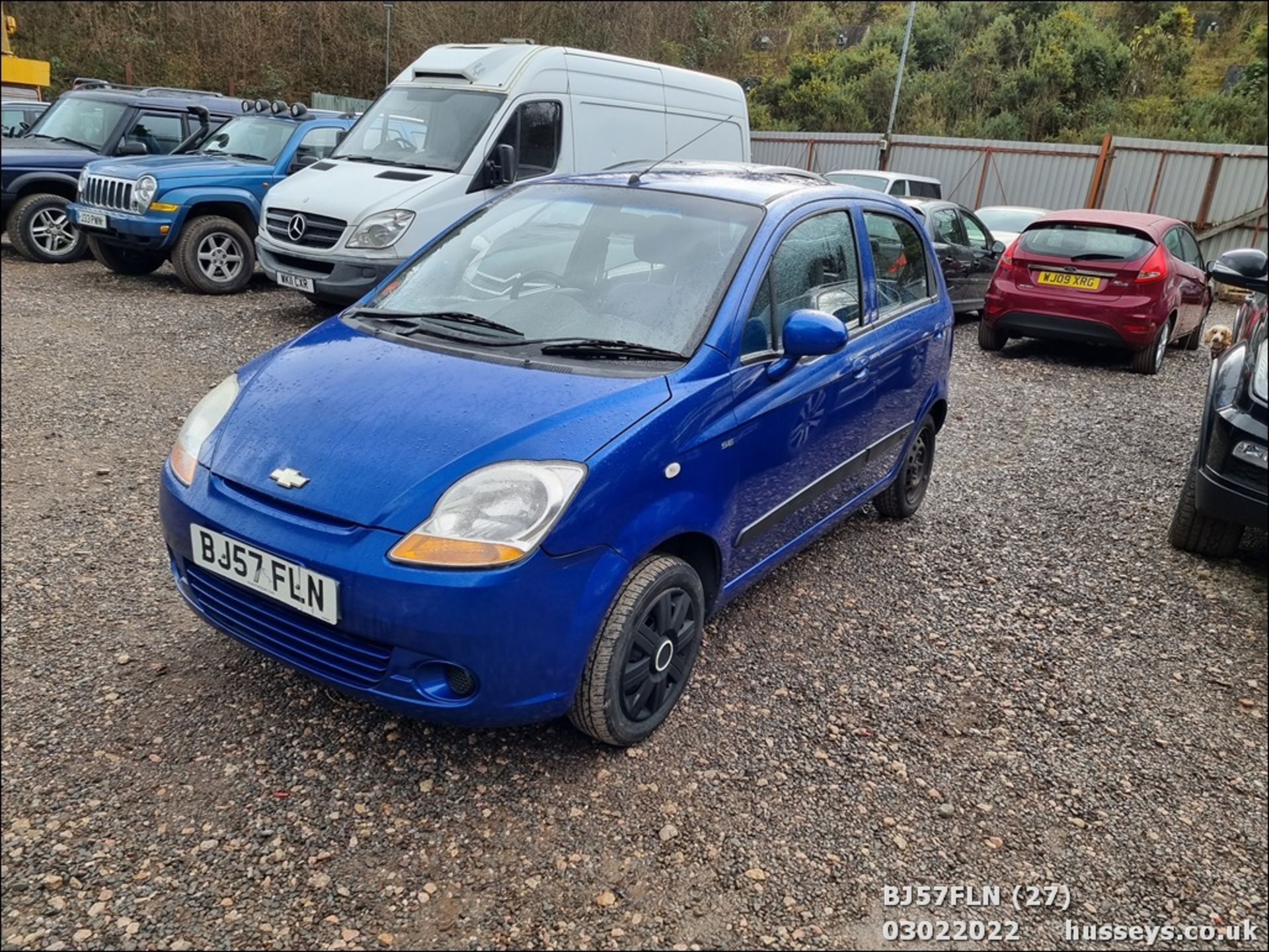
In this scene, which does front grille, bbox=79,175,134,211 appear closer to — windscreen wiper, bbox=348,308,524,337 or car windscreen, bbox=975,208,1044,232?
windscreen wiper, bbox=348,308,524,337

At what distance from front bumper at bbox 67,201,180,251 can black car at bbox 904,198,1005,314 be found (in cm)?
738

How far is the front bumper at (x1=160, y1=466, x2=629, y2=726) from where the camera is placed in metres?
2.29

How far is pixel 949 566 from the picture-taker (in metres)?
4.39

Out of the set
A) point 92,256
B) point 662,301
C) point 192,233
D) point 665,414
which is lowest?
point 92,256

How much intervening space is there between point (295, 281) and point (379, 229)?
0.92m

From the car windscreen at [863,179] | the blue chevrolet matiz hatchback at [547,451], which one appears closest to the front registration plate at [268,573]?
the blue chevrolet matiz hatchback at [547,451]

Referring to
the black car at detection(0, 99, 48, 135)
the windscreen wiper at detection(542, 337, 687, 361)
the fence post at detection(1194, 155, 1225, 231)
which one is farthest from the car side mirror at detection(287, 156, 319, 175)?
the fence post at detection(1194, 155, 1225, 231)

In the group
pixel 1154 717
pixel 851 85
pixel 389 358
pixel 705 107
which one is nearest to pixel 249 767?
pixel 389 358

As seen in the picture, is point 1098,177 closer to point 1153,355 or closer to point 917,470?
point 1153,355

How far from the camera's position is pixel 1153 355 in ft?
28.3

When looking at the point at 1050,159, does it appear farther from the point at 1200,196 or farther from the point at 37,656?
the point at 37,656

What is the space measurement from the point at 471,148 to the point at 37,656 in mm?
6040

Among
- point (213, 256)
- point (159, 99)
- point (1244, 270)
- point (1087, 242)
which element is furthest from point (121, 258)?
point (1244, 270)

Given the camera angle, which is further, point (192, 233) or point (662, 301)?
point (192, 233)
